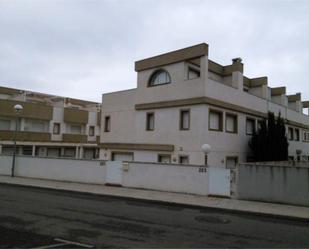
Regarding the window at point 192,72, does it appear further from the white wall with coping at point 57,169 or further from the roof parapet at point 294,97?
the roof parapet at point 294,97

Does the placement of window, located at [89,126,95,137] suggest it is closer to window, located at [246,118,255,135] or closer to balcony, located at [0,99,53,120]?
balcony, located at [0,99,53,120]

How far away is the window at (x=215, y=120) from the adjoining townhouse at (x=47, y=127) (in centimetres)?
2076

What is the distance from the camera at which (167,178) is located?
14.5 meters

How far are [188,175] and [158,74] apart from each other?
965 cm

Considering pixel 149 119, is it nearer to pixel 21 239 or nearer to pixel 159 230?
pixel 159 230

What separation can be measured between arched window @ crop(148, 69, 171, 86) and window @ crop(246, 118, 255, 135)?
280 inches

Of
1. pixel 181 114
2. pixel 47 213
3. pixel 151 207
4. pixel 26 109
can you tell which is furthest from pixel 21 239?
pixel 26 109

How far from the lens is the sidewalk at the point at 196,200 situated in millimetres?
10359

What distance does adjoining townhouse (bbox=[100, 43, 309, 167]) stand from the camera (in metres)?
18.2

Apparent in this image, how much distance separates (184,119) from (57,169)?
867 centimetres

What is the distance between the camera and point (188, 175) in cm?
1391

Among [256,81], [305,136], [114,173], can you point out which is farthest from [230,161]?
[305,136]

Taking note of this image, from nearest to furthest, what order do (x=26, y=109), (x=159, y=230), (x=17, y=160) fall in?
1. (x=159, y=230)
2. (x=17, y=160)
3. (x=26, y=109)

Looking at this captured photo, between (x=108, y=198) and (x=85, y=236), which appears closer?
(x=85, y=236)
